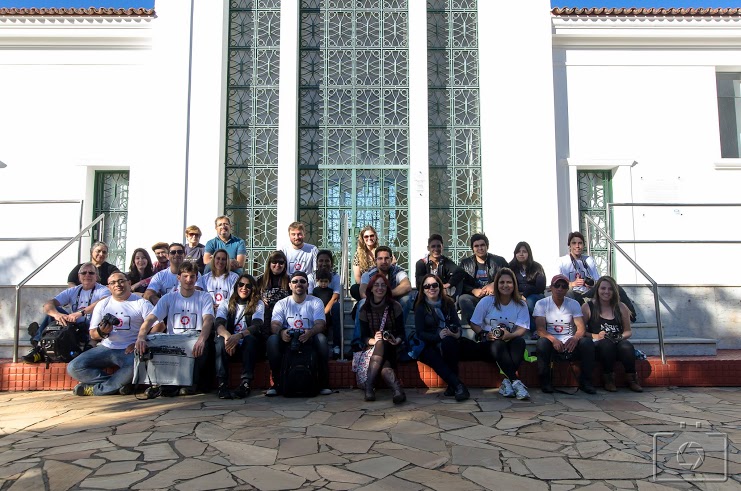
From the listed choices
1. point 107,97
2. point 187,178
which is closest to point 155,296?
point 187,178

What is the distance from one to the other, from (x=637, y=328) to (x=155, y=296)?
6069 mm

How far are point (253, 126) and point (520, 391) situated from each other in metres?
6.75

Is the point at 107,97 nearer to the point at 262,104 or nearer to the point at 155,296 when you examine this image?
the point at 262,104

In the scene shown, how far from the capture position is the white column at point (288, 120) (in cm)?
1005

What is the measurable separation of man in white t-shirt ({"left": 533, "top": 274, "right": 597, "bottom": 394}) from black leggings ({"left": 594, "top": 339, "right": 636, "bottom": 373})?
0.14m

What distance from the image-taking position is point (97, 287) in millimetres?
7004

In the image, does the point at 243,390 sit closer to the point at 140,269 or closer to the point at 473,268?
the point at 140,269

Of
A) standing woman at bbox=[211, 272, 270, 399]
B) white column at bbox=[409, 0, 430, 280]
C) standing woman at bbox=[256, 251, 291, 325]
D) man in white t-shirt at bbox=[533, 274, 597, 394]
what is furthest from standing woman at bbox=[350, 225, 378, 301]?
white column at bbox=[409, 0, 430, 280]

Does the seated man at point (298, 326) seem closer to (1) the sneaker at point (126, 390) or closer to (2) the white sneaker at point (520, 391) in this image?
(1) the sneaker at point (126, 390)

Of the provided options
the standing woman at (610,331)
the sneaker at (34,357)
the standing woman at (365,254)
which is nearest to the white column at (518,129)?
the standing woman at (610,331)

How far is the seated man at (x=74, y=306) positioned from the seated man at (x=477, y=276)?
13.7ft

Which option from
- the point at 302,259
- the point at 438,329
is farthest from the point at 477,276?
the point at 302,259

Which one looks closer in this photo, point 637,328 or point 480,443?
point 480,443

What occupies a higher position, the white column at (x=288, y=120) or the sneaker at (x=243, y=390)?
the white column at (x=288, y=120)
